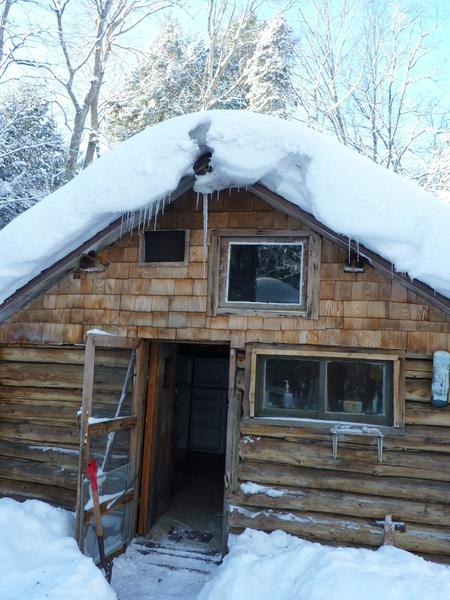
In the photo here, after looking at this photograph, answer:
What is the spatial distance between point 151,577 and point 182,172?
477cm

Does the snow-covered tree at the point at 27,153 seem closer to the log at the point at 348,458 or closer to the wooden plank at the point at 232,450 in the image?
the wooden plank at the point at 232,450

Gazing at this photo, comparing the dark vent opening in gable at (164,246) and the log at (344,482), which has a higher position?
the dark vent opening in gable at (164,246)

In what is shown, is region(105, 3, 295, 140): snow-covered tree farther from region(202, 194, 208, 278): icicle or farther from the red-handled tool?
the red-handled tool

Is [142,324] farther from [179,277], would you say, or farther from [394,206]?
[394,206]

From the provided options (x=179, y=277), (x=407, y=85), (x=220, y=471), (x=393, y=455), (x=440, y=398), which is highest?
(x=407, y=85)

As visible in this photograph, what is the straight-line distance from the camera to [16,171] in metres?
16.3

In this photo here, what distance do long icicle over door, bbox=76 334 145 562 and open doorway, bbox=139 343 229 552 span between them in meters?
0.45

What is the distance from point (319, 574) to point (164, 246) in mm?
4140

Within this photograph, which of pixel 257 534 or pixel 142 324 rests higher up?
pixel 142 324

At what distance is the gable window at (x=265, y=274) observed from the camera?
6141mm

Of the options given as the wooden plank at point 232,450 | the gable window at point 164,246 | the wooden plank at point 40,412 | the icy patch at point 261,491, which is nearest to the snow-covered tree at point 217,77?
the gable window at point 164,246

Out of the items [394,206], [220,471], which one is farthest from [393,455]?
[220,471]

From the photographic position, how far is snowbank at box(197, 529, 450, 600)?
15.0 feet

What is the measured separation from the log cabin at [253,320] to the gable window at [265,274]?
0.06 ft
